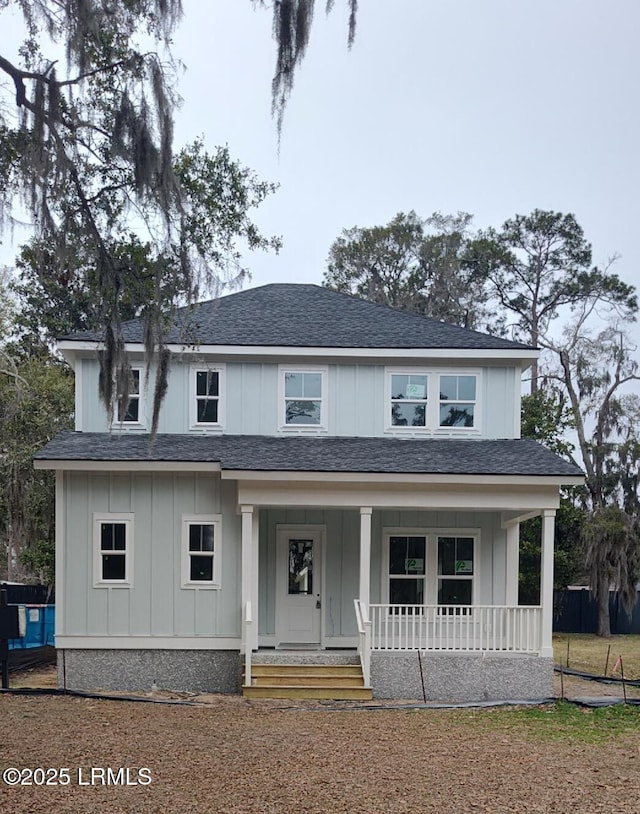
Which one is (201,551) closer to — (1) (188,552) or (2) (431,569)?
(1) (188,552)

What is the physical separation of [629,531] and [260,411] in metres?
16.7

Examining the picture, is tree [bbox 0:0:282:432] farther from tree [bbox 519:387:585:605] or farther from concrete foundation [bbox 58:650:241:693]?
tree [bbox 519:387:585:605]

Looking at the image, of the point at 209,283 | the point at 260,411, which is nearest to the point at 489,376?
the point at 260,411

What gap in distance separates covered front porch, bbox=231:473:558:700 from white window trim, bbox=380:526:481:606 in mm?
16

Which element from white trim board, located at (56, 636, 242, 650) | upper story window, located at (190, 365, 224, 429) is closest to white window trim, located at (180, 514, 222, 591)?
white trim board, located at (56, 636, 242, 650)

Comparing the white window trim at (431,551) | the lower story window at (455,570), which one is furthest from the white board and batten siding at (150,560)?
the lower story window at (455,570)

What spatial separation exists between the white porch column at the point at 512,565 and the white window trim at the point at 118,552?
6.01m

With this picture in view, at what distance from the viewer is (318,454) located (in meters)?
15.8

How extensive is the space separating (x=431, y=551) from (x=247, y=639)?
3.75 metres

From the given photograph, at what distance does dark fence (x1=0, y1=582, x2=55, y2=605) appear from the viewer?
1867 centimetres

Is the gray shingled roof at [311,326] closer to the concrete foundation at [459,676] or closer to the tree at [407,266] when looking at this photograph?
the concrete foundation at [459,676]

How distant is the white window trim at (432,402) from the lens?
17391 mm

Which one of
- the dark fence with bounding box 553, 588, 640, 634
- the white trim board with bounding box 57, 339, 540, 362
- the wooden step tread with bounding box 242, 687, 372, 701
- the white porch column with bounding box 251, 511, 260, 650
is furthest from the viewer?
the dark fence with bounding box 553, 588, 640, 634

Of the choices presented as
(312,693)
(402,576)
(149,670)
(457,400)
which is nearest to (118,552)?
(149,670)
